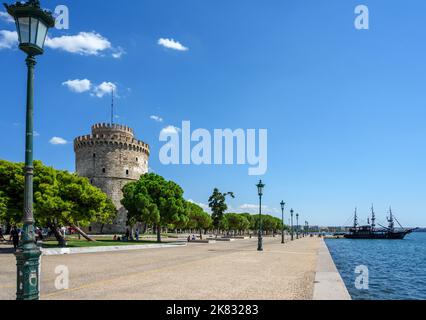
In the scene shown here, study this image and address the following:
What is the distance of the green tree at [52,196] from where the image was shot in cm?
2902

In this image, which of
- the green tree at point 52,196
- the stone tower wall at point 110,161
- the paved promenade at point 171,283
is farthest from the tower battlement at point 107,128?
the paved promenade at point 171,283

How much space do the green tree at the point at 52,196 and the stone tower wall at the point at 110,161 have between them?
4621 centimetres

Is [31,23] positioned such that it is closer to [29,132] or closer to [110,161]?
[29,132]

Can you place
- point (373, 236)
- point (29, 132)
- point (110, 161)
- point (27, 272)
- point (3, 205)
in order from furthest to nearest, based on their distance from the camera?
point (373, 236), point (110, 161), point (3, 205), point (29, 132), point (27, 272)

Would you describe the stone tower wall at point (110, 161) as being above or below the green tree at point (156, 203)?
above

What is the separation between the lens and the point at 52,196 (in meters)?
29.5

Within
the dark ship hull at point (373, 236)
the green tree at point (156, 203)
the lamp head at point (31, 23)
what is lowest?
the dark ship hull at point (373, 236)

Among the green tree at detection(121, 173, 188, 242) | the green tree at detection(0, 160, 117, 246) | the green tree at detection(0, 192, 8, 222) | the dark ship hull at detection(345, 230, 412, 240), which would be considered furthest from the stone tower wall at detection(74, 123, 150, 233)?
the dark ship hull at detection(345, 230, 412, 240)

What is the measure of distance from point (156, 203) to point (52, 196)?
19.1 metres

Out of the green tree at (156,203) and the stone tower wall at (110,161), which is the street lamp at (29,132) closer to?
the green tree at (156,203)

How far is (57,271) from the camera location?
55.5 ft

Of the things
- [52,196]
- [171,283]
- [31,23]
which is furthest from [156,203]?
[31,23]
